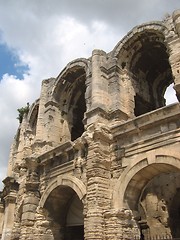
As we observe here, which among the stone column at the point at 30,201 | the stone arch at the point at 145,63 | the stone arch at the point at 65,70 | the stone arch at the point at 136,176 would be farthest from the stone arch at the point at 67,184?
the stone arch at the point at 65,70

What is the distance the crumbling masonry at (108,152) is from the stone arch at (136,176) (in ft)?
0.08

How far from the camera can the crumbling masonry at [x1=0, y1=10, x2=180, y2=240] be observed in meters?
7.61

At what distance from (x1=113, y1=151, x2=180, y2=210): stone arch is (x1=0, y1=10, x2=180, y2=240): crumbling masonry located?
1.0 inches

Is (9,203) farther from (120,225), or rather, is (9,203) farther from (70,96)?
(120,225)

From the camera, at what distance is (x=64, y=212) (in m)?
10.5

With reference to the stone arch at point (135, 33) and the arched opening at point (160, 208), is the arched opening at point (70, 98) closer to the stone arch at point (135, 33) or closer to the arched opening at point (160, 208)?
the stone arch at point (135, 33)

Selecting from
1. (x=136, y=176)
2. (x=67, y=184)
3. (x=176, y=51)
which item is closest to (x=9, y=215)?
(x=67, y=184)

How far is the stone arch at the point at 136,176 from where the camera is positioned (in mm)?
7412

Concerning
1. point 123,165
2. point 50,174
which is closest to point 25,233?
point 50,174

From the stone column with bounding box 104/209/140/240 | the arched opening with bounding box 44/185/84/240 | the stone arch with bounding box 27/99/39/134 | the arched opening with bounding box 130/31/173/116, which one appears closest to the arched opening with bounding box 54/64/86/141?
the arched opening with bounding box 130/31/173/116

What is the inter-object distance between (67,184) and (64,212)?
176 centimetres

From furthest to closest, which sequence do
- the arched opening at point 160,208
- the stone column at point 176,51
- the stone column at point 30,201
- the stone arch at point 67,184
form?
the arched opening at point 160,208 → the stone column at point 30,201 → the stone arch at point 67,184 → the stone column at point 176,51

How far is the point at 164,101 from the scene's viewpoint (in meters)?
12.4

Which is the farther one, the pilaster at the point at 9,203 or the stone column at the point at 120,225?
the pilaster at the point at 9,203
